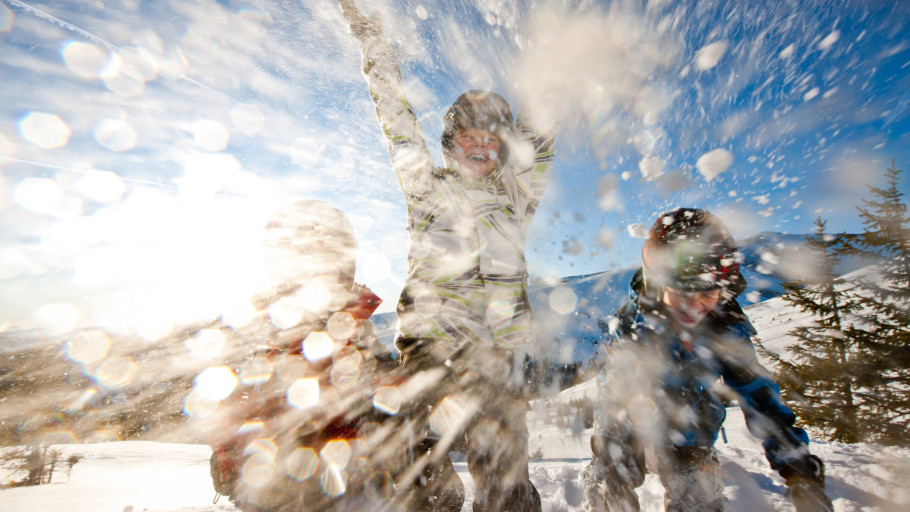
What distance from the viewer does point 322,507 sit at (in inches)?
83.4

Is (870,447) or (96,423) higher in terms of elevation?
(870,447)

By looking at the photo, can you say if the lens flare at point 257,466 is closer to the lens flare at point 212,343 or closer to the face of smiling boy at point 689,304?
the lens flare at point 212,343

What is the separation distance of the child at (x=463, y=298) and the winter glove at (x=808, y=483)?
1.71 meters

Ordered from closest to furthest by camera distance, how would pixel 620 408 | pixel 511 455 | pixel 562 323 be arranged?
pixel 511 455 < pixel 620 408 < pixel 562 323

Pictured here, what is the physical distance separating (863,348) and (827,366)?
1018 millimetres

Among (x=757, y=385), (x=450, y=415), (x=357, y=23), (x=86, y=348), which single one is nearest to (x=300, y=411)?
(x=450, y=415)

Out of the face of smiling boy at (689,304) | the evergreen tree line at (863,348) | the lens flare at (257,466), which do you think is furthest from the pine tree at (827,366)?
the lens flare at (257,466)

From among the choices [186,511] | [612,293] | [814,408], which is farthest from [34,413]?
[612,293]

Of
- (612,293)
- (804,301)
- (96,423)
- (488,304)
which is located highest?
(612,293)

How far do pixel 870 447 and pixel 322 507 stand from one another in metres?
5.64

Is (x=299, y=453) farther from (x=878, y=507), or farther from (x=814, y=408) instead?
(x=814, y=408)

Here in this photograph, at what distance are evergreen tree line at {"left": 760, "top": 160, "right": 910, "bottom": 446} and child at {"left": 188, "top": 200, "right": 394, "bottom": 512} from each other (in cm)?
1387

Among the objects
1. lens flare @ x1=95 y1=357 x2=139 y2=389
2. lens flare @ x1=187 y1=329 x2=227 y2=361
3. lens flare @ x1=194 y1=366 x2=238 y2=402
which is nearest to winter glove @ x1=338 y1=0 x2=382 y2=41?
lens flare @ x1=187 y1=329 x2=227 y2=361

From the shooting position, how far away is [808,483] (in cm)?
203
